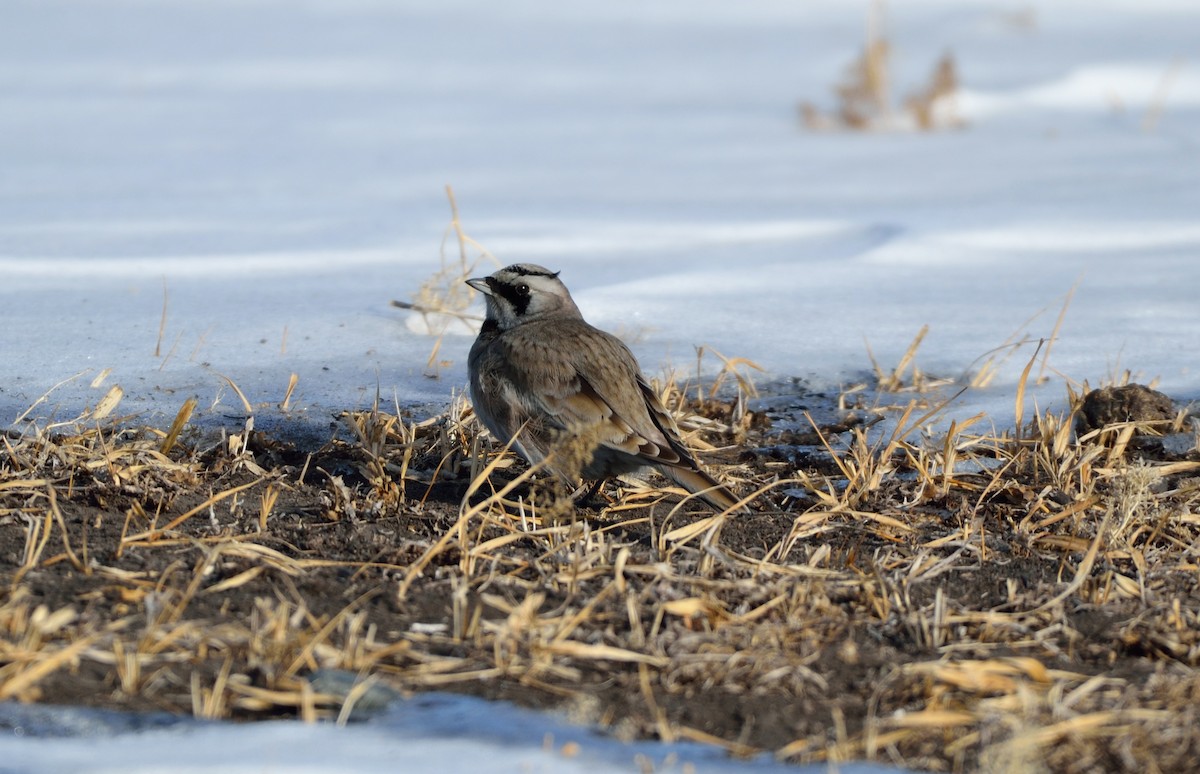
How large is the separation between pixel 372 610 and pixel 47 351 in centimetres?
252

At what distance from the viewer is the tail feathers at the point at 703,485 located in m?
3.95

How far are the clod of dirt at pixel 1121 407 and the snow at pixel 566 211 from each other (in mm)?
405

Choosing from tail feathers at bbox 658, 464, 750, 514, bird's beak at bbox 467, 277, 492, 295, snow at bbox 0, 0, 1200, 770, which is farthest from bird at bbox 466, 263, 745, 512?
snow at bbox 0, 0, 1200, 770

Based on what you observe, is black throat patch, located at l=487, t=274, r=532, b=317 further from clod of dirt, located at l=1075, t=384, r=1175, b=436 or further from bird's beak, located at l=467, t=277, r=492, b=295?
clod of dirt, located at l=1075, t=384, r=1175, b=436

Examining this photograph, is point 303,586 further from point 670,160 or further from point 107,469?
point 670,160

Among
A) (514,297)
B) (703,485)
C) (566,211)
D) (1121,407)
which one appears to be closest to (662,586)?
(703,485)

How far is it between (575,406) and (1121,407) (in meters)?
1.82

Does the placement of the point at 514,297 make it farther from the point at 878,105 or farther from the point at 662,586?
the point at 878,105

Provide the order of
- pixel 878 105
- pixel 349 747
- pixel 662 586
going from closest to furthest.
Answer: pixel 349 747
pixel 662 586
pixel 878 105

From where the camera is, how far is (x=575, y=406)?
14.0ft

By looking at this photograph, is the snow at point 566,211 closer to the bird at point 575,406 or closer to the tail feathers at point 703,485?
the bird at point 575,406

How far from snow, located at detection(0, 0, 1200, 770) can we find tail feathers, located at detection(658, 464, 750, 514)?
126 cm

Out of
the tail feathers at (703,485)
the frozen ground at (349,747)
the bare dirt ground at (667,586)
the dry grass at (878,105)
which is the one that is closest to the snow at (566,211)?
the dry grass at (878,105)

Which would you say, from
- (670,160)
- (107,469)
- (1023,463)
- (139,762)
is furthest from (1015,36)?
(139,762)
